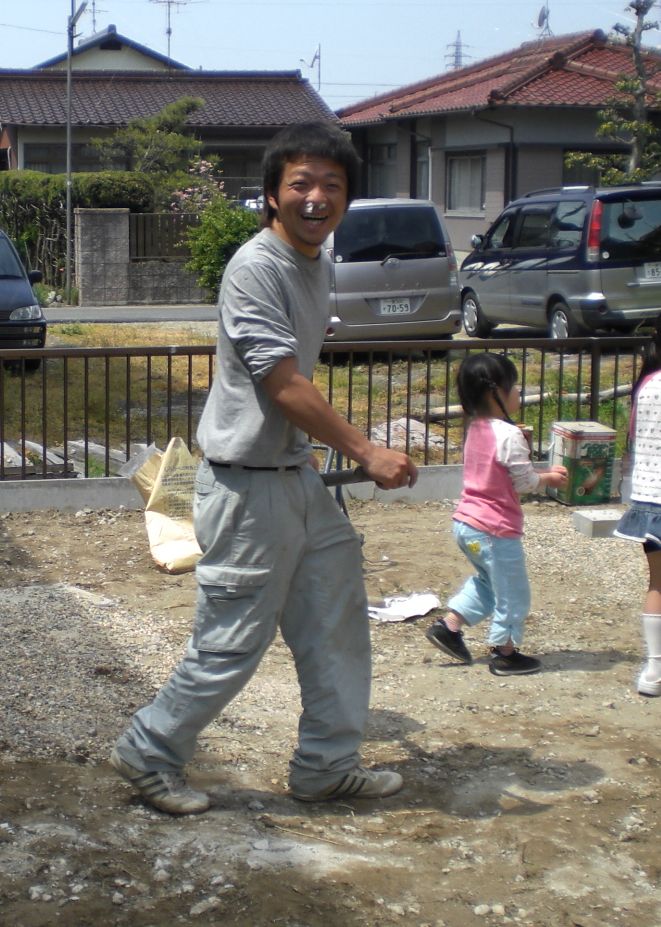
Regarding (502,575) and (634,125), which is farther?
(634,125)

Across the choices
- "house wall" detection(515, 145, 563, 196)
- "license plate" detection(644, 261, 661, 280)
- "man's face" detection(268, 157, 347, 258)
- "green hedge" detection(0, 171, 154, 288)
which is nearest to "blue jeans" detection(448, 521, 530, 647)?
"man's face" detection(268, 157, 347, 258)

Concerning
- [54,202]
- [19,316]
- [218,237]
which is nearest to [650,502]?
[19,316]

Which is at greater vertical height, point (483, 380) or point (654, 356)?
point (654, 356)

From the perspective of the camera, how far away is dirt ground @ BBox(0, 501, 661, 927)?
3.13 meters

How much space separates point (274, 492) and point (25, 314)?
10112mm

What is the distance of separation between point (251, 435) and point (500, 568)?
1.90 m

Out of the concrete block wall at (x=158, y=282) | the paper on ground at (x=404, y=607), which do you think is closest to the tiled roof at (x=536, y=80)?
the concrete block wall at (x=158, y=282)

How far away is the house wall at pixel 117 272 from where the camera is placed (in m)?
22.3

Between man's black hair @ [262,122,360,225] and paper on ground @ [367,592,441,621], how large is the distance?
102 inches

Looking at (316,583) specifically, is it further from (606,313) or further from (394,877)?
(606,313)

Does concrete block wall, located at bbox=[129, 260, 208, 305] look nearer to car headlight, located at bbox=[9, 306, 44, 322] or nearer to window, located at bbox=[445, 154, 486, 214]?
window, located at bbox=[445, 154, 486, 214]

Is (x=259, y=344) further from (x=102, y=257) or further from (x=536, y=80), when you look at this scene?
(x=536, y=80)

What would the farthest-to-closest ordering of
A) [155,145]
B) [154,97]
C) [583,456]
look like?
[154,97]
[155,145]
[583,456]

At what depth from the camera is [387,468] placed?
10.6ft
